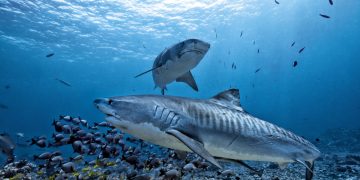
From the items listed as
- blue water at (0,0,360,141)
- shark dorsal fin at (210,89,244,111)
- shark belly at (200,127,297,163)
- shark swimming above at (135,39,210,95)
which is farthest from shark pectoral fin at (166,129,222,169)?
blue water at (0,0,360,141)

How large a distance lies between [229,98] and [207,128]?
1064mm

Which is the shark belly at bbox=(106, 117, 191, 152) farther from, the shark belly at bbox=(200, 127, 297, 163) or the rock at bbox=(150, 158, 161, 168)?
the rock at bbox=(150, 158, 161, 168)

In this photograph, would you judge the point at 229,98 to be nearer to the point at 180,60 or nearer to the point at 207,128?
the point at 207,128

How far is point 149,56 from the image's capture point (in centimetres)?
5356

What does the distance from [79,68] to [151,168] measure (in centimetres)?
5771

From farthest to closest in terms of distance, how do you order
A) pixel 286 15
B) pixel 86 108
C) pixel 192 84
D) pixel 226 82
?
1. pixel 86 108
2. pixel 226 82
3. pixel 286 15
4. pixel 192 84

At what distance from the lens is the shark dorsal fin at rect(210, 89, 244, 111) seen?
464 centimetres

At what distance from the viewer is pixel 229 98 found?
472 cm

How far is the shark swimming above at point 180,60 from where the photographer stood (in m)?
6.70

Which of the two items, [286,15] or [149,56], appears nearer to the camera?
[286,15]

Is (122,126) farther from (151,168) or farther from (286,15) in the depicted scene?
(286,15)

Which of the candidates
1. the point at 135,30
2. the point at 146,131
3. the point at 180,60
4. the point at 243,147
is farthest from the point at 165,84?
the point at 135,30

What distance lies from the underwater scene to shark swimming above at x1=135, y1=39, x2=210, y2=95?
3 centimetres

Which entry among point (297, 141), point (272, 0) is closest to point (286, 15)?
point (272, 0)
